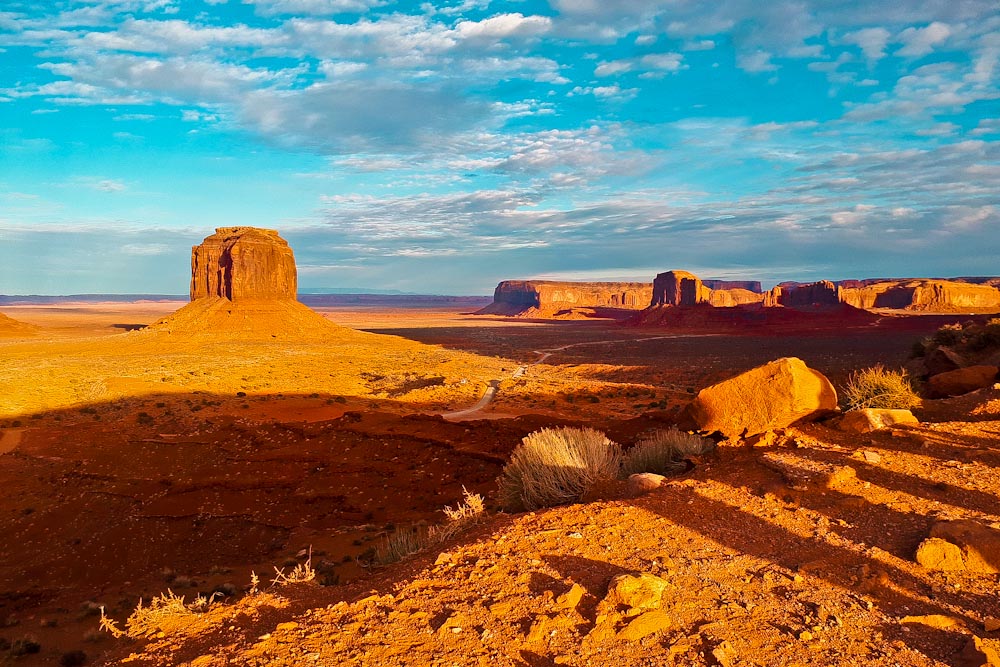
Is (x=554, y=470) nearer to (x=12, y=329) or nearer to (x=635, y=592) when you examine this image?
(x=635, y=592)

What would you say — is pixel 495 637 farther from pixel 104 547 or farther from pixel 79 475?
pixel 79 475

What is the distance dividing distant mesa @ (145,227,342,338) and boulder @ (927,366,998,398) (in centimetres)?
6012

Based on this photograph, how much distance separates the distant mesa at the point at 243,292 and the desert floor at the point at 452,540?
40.0 m

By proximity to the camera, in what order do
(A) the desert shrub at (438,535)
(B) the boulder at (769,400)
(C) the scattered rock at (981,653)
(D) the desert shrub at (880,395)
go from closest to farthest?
(C) the scattered rock at (981,653), (A) the desert shrub at (438,535), (B) the boulder at (769,400), (D) the desert shrub at (880,395)

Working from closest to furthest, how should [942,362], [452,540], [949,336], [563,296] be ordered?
[452,540] < [942,362] < [949,336] < [563,296]

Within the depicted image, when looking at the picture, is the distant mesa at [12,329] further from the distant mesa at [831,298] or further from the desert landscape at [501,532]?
the distant mesa at [831,298]

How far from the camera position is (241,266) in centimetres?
6806

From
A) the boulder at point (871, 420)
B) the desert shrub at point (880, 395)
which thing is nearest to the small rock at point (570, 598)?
the boulder at point (871, 420)

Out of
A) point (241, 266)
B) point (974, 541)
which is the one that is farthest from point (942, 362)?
point (241, 266)

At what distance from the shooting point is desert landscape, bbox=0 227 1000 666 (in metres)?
3.64

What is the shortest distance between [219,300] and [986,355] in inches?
2785

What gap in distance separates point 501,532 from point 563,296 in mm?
169225

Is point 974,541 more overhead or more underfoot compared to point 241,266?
more underfoot

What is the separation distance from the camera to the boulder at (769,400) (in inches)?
329
